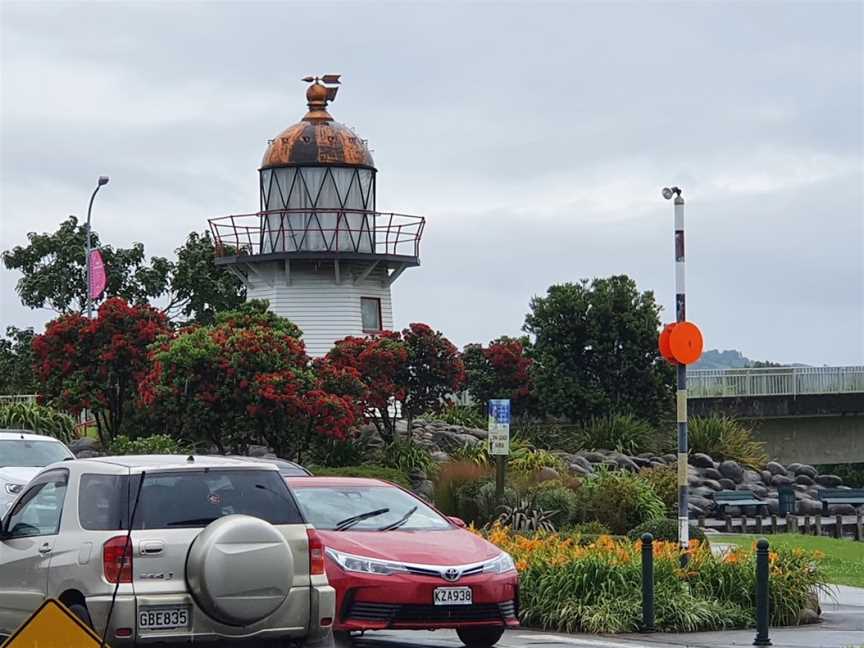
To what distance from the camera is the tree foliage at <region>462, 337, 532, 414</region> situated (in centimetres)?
5128

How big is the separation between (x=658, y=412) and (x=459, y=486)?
2058 centimetres

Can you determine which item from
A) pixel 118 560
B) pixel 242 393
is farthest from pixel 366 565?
pixel 242 393

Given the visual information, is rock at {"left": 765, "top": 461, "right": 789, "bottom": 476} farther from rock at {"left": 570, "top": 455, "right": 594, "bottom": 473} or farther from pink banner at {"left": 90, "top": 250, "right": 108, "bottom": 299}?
pink banner at {"left": 90, "top": 250, "right": 108, "bottom": 299}

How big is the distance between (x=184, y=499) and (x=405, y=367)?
98.9ft

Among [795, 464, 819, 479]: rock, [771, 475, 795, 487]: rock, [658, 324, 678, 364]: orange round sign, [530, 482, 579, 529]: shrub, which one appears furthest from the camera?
[795, 464, 819, 479]: rock

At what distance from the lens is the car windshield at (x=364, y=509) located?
15.2 m

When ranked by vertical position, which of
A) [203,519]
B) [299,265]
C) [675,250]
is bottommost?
[203,519]

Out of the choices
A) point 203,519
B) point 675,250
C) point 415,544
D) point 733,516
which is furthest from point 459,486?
point 203,519

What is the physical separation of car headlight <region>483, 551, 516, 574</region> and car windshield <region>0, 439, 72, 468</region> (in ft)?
36.1

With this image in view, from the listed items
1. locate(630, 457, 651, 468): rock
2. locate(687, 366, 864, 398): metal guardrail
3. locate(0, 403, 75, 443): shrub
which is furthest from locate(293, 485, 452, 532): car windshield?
locate(687, 366, 864, 398): metal guardrail

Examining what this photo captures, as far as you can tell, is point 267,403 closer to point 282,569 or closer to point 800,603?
point 800,603

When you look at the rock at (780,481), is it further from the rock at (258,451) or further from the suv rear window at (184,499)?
→ the suv rear window at (184,499)

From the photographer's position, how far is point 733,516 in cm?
3884

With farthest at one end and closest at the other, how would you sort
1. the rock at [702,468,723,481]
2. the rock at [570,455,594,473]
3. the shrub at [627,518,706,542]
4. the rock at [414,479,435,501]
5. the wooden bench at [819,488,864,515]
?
the rock at [702,468,723,481]
the wooden bench at [819,488,864,515]
the rock at [570,455,594,473]
the rock at [414,479,435,501]
the shrub at [627,518,706,542]
